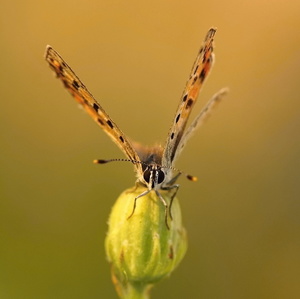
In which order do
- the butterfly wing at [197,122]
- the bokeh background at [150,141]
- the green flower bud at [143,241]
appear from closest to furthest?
the green flower bud at [143,241], the butterfly wing at [197,122], the bokeh background at [150,141]

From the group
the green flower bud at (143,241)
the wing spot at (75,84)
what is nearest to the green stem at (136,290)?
the green flower bud at (143,241)

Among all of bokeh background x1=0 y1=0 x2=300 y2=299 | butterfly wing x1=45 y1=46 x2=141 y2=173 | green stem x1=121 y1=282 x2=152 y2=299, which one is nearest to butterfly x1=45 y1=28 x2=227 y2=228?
butterfly wing x1=45 y1=46 x2=141 y2=173

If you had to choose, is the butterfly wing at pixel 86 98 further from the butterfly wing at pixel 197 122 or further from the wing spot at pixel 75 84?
the butterfly wing at pixel 197 122

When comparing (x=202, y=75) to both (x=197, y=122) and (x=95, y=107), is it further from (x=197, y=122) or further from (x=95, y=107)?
(x=95, y=107)

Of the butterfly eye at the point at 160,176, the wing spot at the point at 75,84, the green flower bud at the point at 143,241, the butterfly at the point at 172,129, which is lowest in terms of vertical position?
the green flower bud at the point at 143,241

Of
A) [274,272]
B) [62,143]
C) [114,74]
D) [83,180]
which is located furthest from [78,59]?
[274,272]

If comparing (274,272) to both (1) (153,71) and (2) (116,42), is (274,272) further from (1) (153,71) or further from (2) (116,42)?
(2) (116,42)

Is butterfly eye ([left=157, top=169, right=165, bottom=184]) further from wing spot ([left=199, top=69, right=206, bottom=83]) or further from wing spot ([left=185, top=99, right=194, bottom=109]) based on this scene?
wing spot ([left=199, top=69, right=206, bottom=83])

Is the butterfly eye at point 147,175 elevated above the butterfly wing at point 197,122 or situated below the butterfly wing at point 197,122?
below
